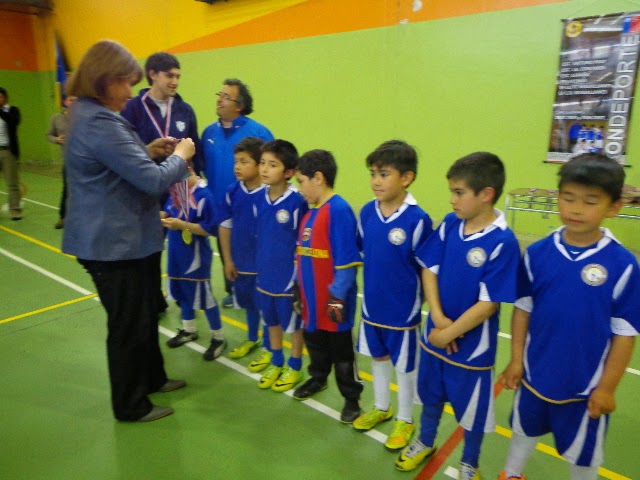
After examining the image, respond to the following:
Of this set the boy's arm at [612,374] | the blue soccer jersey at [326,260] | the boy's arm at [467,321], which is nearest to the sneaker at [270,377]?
the blue soccer jersey at [326,260]

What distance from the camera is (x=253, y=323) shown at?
3195 mm

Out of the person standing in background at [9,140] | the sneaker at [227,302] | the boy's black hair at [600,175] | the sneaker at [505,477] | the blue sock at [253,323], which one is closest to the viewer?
the boy's black hair at [600,175]

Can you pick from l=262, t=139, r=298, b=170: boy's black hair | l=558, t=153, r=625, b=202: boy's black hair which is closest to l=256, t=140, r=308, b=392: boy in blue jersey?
l=262, t=139, r=298, b=170: boy's black hair

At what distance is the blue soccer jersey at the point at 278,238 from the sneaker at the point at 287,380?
0.59 meters

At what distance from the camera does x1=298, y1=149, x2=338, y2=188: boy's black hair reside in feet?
7.27

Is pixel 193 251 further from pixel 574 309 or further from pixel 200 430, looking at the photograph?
pixel 574 309

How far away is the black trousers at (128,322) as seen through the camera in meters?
2.15

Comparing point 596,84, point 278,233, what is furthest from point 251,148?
point 596,84

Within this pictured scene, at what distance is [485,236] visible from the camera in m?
1.69

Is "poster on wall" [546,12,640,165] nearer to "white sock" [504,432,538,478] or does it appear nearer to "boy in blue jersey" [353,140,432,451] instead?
"boy in blue jersey" [353,140,432,451]

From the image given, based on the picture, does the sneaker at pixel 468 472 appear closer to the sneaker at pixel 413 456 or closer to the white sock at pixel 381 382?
the sneaker at pixel 413 456

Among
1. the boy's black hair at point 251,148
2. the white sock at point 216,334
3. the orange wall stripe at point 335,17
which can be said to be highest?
the orange wall stripe at point 335,17

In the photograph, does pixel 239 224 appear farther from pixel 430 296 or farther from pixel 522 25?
pixel 522 25

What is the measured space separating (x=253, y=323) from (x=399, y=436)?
1.36 meters
